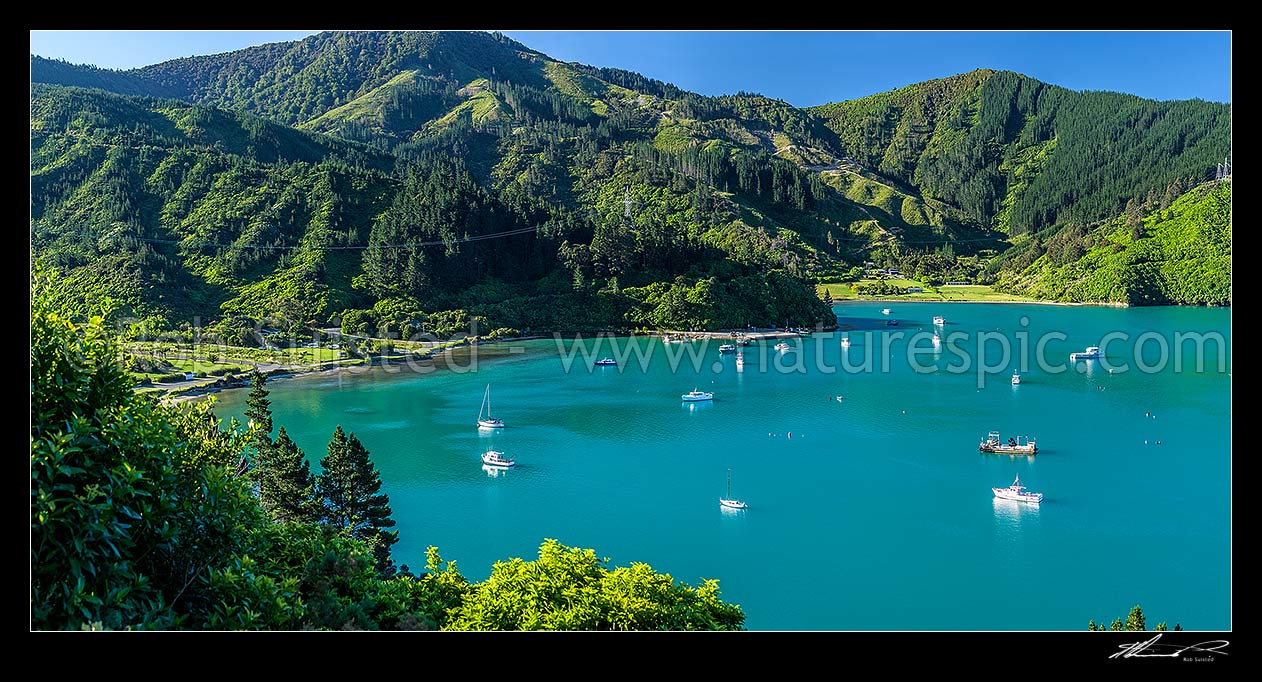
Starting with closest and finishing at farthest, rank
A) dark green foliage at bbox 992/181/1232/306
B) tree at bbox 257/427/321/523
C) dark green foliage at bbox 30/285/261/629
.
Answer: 1. dark green foliage at bbox 30/285/261/629
2. tree at bbox 257/427/321/523
3. dark green foliage at bbox 992/181/1232/306

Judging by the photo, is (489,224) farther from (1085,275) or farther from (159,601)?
(1085,275)

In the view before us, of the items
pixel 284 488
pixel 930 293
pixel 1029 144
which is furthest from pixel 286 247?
pixel 1029 144

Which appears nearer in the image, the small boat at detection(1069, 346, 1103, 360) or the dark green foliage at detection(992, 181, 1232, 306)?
the small boat at detection(1069, 346, 1103, 360)

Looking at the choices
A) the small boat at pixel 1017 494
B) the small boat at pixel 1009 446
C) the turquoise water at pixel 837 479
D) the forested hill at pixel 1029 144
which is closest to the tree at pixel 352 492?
the turquoise water at pixel 837 479

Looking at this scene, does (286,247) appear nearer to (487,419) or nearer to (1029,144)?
(487,419)

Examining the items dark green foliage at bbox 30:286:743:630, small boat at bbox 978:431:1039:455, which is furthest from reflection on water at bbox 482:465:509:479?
dark green foliage at bbox 30:286:743:630

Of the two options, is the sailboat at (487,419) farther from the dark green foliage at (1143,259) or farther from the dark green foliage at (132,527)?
the dark green foliage at (1143,259)
